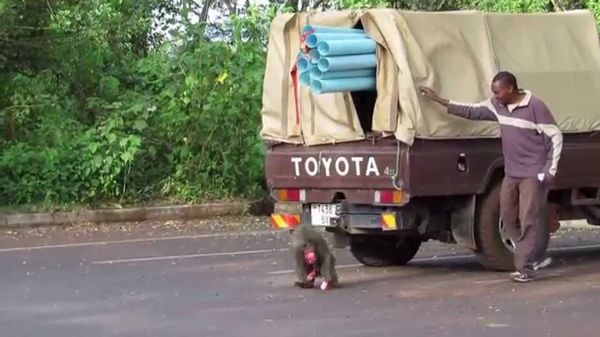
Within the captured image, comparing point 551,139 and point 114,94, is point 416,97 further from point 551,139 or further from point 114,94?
point 114,94

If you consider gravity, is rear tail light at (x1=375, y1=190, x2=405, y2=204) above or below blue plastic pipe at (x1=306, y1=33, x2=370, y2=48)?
below

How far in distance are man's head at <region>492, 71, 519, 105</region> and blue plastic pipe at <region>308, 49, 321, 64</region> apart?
59.1 inches

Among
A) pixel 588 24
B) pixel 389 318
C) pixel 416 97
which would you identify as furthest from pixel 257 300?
pixel 588 24

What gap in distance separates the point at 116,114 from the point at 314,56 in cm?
853

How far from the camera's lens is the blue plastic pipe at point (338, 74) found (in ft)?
33.4

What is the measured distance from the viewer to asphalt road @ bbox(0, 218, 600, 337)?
8.46 m

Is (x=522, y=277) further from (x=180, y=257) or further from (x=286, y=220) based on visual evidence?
(x=180, y=257)

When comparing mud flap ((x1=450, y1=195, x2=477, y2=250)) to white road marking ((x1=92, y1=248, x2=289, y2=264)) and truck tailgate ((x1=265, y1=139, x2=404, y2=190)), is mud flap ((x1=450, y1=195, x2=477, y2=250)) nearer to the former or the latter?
truck tailgate ((x1=265, y1=139, x2=404, y2=190))

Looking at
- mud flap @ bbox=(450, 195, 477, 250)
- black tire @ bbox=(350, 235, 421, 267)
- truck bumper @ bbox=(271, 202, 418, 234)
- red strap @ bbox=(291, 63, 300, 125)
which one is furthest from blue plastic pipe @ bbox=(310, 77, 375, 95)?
black tire @ bbox=(350, 235, 421, 267)

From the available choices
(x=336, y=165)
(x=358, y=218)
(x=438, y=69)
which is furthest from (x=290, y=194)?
(x=438, y=69)

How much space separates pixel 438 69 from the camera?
1064 centimetres

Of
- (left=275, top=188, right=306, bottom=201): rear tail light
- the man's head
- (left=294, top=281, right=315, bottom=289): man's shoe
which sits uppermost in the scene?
the man's head

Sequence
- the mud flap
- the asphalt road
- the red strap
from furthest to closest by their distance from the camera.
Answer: the red strap < the mud flap < the asphalt road

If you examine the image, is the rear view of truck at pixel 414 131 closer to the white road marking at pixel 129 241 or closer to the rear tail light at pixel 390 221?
the rear tail light at pixel 390 221
